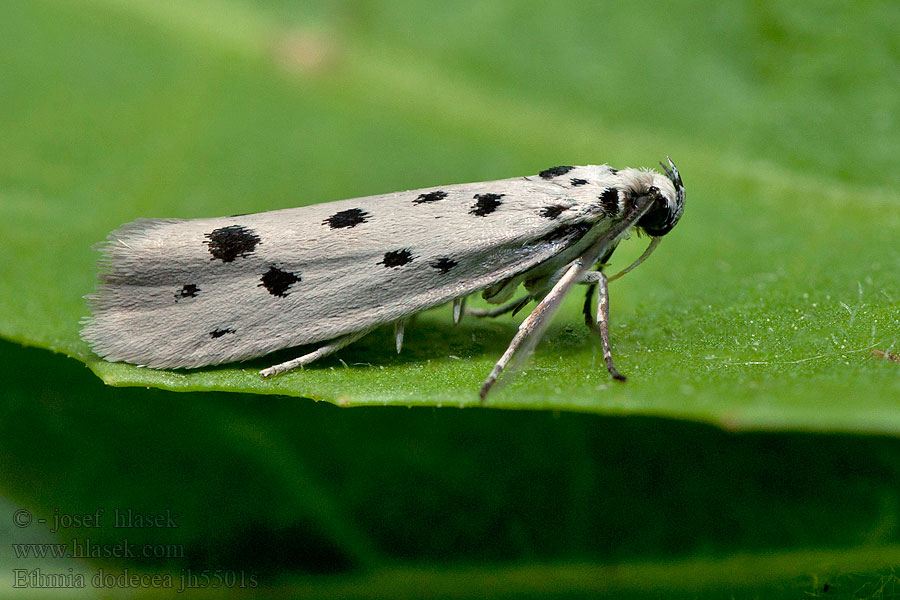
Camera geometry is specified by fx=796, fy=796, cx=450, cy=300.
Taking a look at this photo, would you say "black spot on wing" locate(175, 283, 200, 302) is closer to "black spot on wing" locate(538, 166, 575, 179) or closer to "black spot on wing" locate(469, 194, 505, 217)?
"black spot on wing" locate(469, 194, 505, 217)

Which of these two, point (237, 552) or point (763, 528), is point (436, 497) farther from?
point (763, 528)

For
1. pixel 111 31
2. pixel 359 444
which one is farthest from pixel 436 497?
pixel 111 31

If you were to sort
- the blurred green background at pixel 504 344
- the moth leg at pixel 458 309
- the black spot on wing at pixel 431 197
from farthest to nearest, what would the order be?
the moth leg at pixel 458 309
the black spot on wing at pixel 431 197
the blurred green background at pixel 504 344

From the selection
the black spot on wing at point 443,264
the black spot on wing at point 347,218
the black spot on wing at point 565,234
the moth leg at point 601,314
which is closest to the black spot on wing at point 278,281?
the black spot on wing at point 347,218

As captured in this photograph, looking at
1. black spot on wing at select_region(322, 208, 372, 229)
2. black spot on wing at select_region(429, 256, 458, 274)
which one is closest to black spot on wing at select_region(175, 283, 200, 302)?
black spot on wing at select_region(322, 208, 372, 229)

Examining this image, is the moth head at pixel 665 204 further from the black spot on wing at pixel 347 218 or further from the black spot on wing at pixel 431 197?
the black spot on wing at pixel 347 218

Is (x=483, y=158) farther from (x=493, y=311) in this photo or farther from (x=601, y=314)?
(x=601, y=314)
